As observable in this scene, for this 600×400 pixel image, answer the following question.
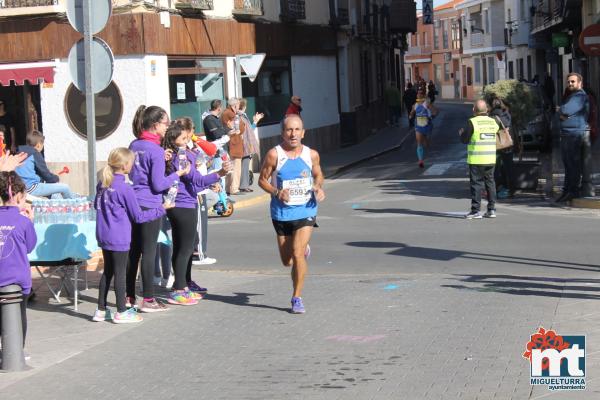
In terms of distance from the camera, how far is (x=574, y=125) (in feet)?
54.9

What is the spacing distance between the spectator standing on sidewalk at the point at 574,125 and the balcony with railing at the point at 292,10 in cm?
1419

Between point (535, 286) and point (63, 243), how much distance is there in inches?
179

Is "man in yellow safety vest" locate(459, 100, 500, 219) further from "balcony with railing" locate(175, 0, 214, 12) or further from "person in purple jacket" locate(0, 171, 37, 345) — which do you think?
"person in purple jacket" locate(0, 171, 37, 345)

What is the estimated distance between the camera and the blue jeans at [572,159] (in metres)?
16.8

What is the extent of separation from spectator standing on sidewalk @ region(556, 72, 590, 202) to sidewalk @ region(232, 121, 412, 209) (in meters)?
6.05

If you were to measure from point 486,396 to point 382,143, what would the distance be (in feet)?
101

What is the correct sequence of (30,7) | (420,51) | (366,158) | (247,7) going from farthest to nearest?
(420,51) → (366,158) → (247,7) → (30,7)

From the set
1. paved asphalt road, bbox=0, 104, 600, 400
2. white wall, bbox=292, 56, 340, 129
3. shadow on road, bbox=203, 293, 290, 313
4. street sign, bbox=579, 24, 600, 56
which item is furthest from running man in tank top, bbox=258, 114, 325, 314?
white wall, bbox=292, 56, 340, 129

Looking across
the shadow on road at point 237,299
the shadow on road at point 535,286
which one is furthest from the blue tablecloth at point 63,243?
the shadow on road at point 535,286

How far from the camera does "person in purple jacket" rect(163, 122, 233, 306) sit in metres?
10.2

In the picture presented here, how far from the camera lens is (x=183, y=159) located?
10.1m

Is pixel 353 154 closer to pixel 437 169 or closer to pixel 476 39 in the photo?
pixel 437 169

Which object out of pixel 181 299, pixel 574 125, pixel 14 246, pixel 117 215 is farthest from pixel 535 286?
pixel 574 125

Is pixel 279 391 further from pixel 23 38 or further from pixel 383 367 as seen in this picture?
pixel 23 38
